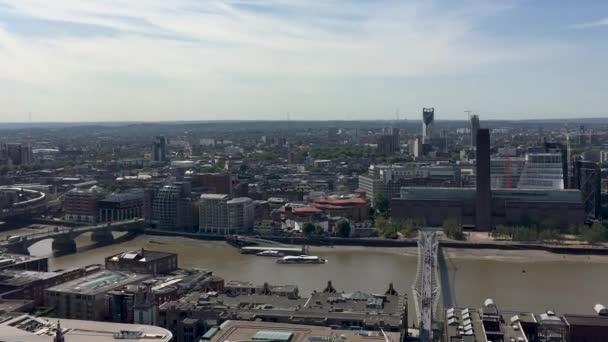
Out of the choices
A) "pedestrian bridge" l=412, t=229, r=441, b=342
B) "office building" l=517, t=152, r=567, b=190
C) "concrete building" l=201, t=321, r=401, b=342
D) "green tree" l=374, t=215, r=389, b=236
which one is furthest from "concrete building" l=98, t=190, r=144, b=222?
"concrete building" l=201, t=321, r=401, b=342

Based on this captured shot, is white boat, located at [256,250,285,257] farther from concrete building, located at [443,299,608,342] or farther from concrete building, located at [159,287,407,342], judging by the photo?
concrete building, located at [443,299,608,342]

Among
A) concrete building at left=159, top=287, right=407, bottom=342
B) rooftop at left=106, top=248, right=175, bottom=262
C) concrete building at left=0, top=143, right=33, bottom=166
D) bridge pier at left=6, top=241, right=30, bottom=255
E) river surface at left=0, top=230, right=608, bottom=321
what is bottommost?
river surface at left=0, top=230, right=608, bottom=321

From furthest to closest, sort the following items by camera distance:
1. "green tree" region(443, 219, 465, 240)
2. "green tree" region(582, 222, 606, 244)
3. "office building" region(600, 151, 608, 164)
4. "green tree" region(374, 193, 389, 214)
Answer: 1. "office building" region(600, 151, 608, 164)
2. "green tree" region(374, 193, 389, 214)
3. "green tree" region(443, 219, 465, 240)
4. "green tree" region(582, 222, 606, 244)

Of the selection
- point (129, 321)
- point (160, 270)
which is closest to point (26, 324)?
point (129, 321)

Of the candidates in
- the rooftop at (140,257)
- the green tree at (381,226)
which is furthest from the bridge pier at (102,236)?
the green tree at (381,226)

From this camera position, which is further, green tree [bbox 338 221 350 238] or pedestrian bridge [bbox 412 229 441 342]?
green tree [bbox 338 221 350 238]

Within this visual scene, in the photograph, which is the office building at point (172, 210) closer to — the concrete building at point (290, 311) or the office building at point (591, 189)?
the office building at point (591, 189)

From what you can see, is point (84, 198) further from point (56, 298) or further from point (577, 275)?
point (577, 275)
